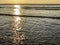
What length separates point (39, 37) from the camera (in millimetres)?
4242

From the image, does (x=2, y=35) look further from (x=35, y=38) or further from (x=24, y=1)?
(x=24, y=1)

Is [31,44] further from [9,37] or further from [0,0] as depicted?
[0,0]

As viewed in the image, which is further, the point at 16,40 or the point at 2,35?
the point at 2,35

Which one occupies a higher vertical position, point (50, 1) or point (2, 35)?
point (50, 1)

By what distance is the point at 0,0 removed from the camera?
17891 millimetres

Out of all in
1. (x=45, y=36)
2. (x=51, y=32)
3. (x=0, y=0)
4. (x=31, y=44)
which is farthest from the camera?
(x=0, y=0)

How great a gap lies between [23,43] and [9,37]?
25.8 inches

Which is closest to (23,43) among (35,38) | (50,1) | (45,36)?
(35,38)

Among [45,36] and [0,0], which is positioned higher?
[0,0]

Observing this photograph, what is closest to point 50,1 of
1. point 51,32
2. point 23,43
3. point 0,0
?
point 0,0

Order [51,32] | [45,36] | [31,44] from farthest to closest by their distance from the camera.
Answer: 1. [51,32]
2. [45,36]
3. [31,44]

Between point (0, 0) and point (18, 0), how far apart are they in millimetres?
2075

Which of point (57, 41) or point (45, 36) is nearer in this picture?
point (57, 41)

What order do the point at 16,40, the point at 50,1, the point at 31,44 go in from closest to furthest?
the point at 31,44 → the point at 16,40 → the point at 50,1
